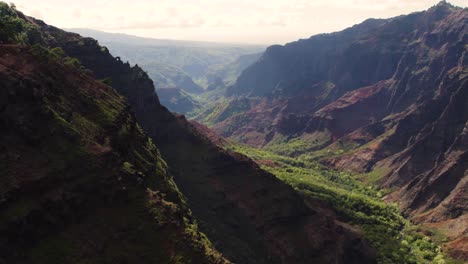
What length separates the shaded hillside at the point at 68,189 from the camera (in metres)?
66.0

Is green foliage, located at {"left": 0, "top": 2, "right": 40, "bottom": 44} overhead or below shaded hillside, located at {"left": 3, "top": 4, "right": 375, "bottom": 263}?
overhead

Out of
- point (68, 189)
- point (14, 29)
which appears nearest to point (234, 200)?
point (68, 189)

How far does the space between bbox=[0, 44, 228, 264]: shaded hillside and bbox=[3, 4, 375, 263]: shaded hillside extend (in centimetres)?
4317

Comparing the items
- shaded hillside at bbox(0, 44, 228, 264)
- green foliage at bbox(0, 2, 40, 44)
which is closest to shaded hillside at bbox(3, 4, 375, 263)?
green foliage at bbox(0, 2, 40, 44)

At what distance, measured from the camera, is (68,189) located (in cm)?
7225

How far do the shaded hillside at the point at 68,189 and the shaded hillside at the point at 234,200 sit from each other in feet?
142

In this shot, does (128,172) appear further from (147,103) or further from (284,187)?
(147,103)

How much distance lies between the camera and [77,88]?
308 ft

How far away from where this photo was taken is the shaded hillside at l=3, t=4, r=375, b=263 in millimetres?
126000

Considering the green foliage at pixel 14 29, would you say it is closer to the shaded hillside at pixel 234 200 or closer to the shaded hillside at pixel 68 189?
the shaded hillside at pixel 234 200

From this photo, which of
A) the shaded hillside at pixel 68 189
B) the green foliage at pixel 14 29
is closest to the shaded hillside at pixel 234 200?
the green foliage at pixel 14 29

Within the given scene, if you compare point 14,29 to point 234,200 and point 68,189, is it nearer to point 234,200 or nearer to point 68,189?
point 68,189

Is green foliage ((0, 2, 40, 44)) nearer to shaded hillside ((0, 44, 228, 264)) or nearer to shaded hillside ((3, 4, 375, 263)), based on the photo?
shaded hillside ((3, 4, 375, 263))

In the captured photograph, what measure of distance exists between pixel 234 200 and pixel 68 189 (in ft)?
235
